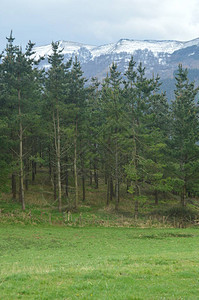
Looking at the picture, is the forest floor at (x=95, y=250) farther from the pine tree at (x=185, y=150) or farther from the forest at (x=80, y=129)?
the pine tree at (x=185, y=150)

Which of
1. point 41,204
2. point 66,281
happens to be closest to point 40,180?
point 41,204

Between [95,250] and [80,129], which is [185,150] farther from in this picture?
[95,250]

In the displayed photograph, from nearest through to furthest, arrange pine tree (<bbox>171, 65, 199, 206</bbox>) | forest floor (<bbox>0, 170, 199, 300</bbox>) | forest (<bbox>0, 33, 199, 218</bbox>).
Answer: forest floor (<bbox>0, 170, 199, 300</bbox>)
forest (<bbox>0, 33, 199, 218</bbox>)
pine tree (<bbox>171, 65, 199, 206</bbox>)

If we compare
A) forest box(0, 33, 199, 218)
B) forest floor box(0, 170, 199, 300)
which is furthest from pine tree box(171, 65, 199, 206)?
forest floor box(0, 170, 199, 300)

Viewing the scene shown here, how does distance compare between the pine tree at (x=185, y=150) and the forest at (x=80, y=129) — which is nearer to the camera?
the forest at (x=80, y=129)

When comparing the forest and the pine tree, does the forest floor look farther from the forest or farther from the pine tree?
the pine tree

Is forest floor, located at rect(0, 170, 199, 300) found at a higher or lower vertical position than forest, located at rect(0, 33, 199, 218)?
lower

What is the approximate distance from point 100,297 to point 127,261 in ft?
20.7

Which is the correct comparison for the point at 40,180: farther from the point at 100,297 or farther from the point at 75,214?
the point at 100,297

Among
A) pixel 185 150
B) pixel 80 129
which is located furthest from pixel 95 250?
pixel 80 129

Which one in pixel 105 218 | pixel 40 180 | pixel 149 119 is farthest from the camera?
pixel 40 180

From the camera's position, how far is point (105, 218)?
3575 cm

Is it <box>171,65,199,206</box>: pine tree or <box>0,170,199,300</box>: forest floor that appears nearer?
<box>0,170,199,300</box>: forest floor

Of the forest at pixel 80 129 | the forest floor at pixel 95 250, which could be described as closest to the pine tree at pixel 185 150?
the forest at pixel 80 129
